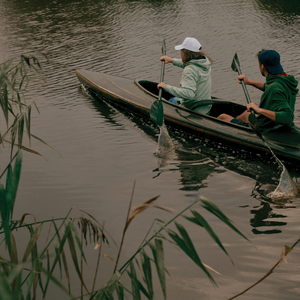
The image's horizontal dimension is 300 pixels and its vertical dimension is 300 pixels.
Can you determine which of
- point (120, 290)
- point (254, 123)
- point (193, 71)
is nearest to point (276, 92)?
point (254, 123)

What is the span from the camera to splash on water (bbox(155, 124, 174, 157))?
213 inches

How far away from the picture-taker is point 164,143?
5488 millimetres

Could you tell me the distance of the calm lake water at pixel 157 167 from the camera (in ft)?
10.4

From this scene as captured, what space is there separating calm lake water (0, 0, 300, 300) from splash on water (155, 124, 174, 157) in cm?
10

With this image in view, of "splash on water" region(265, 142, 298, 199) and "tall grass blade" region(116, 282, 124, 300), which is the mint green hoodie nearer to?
"splash on water" region(265, 142, 298, 199)

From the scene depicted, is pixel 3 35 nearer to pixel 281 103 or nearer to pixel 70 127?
pixel 70 127

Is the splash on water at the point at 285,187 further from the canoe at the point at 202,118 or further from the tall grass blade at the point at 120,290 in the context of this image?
the tall grass blade at the point at 120,290

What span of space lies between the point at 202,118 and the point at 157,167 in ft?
3.19

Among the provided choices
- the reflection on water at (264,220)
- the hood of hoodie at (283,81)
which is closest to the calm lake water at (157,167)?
the reflection on water at (264,220)

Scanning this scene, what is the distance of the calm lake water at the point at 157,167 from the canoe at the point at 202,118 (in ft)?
0.48

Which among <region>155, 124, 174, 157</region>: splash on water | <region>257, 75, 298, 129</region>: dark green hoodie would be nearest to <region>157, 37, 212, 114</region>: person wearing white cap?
<region>155, 124, 174, 157</region>: splash on water

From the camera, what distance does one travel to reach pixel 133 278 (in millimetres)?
1896

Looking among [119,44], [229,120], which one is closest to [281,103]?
[229,120]

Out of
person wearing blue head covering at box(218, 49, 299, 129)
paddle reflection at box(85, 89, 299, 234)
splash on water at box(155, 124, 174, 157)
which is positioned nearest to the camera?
paddle reflection at box(85, 89, 299, 234)
